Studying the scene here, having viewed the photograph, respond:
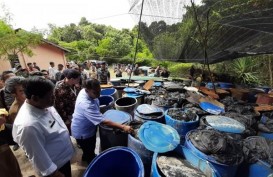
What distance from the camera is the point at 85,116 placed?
262cm

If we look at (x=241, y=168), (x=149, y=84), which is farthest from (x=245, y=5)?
(x=149, y=84)

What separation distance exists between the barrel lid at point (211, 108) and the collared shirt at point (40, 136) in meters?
3.00

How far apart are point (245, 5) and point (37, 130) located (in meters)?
3.28

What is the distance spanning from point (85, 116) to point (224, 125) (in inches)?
86.2

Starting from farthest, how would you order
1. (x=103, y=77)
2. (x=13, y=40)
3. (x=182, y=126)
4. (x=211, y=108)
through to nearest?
1. (x=13, y=40)
2. (x=103, y=77)
3. (x=211, y=108)
4. (x=182, y=126)

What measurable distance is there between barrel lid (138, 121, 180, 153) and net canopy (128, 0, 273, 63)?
2.20 m

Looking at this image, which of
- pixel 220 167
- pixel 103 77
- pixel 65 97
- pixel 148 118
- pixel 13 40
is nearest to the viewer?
pixel 220 167

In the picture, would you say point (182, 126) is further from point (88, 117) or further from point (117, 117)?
point (88, 117)

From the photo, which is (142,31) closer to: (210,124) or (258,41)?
(258,41)

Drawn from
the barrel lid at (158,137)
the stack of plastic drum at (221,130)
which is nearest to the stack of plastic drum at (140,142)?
the barrel lid at (158,137)

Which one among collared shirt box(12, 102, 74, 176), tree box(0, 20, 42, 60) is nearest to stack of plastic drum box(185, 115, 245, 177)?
collared shirt box(12, 102, 74, 176)

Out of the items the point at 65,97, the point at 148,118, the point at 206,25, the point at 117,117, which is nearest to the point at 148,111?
the point at 148,118

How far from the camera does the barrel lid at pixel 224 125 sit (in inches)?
112

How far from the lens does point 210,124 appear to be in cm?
295
